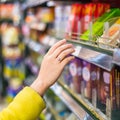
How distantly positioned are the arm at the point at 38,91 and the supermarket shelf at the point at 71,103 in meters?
0.40

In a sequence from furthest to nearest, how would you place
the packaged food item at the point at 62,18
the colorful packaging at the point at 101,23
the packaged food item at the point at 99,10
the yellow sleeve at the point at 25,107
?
the packaged food item at the point at 62,18 < the packaged food item at the point at 99,10 < the colorful packaging at the point at 101,23 < the yellow sleeve at the point at 25,107

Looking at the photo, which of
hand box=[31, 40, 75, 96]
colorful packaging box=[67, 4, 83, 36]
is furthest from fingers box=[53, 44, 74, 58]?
colorful packaging box=[67, 4, 83, 36]

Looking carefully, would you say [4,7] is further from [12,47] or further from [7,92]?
[7,92]

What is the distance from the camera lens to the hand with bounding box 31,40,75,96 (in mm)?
1288

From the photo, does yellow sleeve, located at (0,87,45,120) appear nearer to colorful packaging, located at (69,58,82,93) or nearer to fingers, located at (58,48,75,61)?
fingers, located at (58,48,75,61)

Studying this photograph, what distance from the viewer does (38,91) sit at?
4.22 ft

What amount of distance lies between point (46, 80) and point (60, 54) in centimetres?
13

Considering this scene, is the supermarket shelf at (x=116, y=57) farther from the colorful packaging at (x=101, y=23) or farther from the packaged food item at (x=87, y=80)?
the packaged food item at (x=87, y=80)


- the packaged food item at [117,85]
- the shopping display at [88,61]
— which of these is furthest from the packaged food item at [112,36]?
the packaged food item at [117,85]

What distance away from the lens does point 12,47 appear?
245 inches

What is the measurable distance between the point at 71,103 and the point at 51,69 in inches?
27.3

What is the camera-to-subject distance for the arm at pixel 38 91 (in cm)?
125

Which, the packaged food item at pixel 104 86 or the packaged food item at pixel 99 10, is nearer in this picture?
the packaged food item at pixel 104 86

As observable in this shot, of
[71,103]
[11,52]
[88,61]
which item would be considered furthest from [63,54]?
[11,52]
